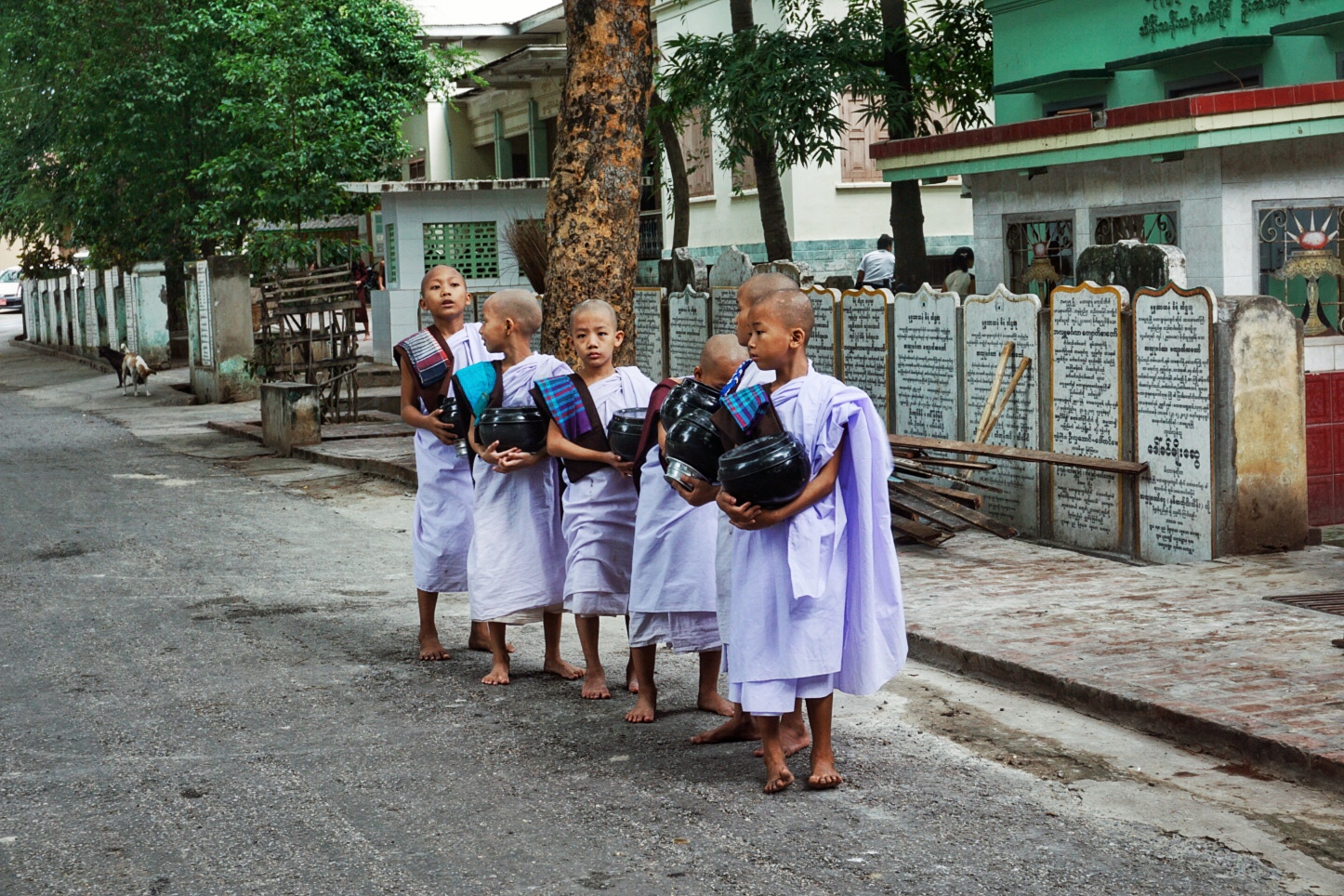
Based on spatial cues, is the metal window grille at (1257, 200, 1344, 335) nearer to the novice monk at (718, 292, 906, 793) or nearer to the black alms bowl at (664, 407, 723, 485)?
the novice monk at (718, 292, 906, 793)

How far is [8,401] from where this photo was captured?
81.9 feet

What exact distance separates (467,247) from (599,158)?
14749 millimetres

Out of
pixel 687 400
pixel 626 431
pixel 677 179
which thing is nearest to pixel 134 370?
pixel 677 179

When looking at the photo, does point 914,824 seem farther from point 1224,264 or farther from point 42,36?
point 42,36

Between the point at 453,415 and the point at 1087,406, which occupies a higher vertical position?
the point at 453,415

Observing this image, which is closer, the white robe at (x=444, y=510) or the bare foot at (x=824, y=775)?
the bare foot at (x=824, y=775)

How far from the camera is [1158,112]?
36.2 ft

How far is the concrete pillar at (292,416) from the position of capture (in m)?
16.5

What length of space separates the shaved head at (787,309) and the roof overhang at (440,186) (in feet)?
63.9

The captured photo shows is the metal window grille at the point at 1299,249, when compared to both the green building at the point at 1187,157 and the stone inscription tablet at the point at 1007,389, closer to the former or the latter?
the green building at the point at 1187,157

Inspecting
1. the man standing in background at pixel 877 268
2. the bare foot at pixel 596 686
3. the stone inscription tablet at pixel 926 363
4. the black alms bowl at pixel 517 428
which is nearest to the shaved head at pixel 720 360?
the black alms bowl at pixel 517 428

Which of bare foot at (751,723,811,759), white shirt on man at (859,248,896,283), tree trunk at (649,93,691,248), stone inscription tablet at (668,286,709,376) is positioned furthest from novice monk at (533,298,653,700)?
tree trunk at (649,93,691,248)

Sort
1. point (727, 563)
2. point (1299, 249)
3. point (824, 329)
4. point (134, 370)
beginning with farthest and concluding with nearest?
point (134, 370) → point (824, 329) → point (1299, 249) → point (727, 563)

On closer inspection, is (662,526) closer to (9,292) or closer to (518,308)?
(518,308)
